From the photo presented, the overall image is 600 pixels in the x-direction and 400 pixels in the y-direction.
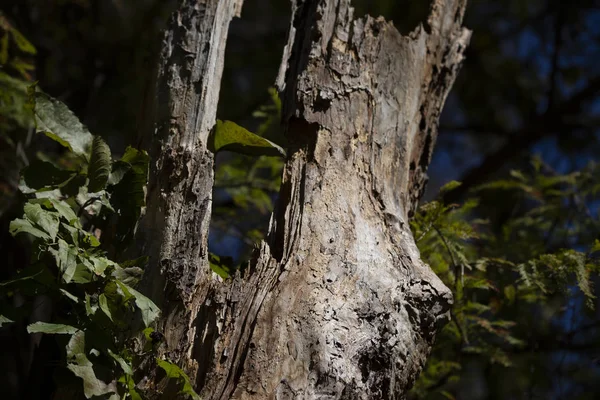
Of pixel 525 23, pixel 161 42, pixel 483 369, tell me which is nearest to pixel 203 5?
pixel 161 42

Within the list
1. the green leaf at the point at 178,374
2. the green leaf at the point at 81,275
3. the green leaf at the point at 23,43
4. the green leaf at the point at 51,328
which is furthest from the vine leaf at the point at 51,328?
the green leaf at the point at 23,43

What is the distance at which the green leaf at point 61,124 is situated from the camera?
6.22 ft

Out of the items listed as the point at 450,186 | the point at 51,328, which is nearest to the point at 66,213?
the point at 51,328

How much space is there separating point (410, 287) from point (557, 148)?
→ 3012 millimetres

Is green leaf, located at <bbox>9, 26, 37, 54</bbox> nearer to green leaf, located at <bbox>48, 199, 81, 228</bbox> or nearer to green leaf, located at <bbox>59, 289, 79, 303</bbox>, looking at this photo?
green leaf, located at <bbox>48, 199, 81, 228</bbox>

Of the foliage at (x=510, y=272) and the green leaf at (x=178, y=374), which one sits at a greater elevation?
the foliage at (x=510, y=272)

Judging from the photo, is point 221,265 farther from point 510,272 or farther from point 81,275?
point 510,272

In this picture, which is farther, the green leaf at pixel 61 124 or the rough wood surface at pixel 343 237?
the green leaf at pixel 61 124

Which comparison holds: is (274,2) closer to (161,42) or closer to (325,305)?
(161,42)

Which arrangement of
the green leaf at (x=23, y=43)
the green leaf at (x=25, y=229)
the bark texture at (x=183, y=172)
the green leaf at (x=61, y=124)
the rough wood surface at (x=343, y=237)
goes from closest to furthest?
the green leaf at (x=25, y=229), the rough wood surface at (x=343, y=237), the bark texture at (x=183, y=172), the green leaf at (x=61, y=124), the green leaf at (x=23, y=43)

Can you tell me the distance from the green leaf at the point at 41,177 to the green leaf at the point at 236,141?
0.42 m

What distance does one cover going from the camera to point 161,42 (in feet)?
7.06

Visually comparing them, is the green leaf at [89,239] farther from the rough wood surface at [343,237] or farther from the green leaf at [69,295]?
the rough wood surface at [343,237]

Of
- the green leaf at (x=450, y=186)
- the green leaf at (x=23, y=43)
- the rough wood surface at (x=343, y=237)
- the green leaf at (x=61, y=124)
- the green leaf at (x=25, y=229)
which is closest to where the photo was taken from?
the green leaf at (x=25, y=229)
